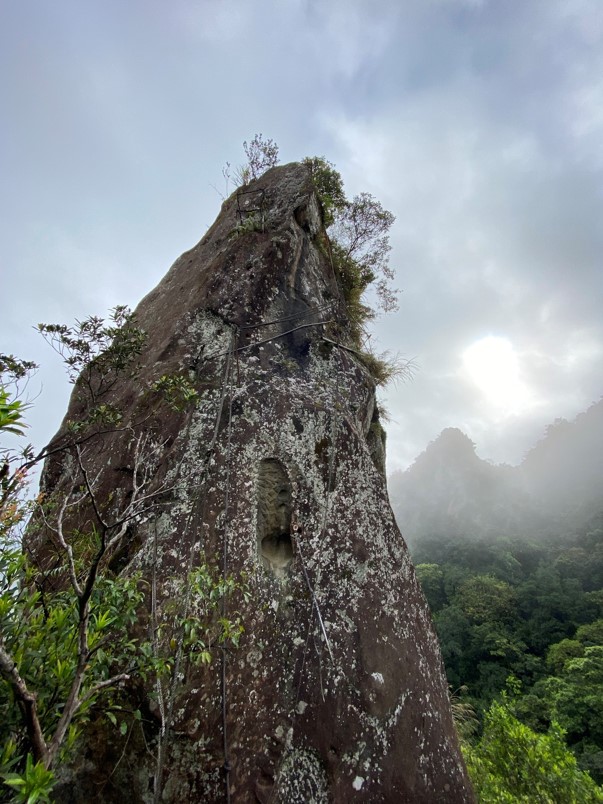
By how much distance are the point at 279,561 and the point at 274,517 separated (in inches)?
20.1

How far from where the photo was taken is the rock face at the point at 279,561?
139 inches

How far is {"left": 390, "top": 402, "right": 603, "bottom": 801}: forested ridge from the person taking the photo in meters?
21.4

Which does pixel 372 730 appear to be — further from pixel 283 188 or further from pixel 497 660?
pixel 497 660

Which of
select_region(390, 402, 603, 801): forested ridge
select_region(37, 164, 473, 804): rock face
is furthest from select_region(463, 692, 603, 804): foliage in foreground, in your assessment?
select_region(37, 164, 473, 804): rock face

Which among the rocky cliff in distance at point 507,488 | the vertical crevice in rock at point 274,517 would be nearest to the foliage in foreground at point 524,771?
the vertical crevice in rock at point 274,517

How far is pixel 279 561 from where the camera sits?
4.83 metres

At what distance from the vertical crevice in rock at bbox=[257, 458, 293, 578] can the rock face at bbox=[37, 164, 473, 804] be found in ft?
0.06

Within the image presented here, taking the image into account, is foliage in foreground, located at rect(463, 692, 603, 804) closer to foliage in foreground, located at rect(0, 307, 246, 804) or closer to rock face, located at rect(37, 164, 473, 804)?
rock face, located at rect(37, 164, 473, 804)

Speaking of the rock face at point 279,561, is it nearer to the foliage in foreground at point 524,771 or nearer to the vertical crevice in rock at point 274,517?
the vertical crevice in rock at point 274,517

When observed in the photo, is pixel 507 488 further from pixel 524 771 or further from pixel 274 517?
pixel 274 517

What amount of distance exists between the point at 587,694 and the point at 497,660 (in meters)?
9.30

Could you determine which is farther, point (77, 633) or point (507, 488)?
point (507, 488)

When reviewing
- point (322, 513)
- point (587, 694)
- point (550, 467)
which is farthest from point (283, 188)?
point (550, 467)

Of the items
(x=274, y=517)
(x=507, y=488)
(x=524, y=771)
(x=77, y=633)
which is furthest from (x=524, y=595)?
(x=507, y=488)
